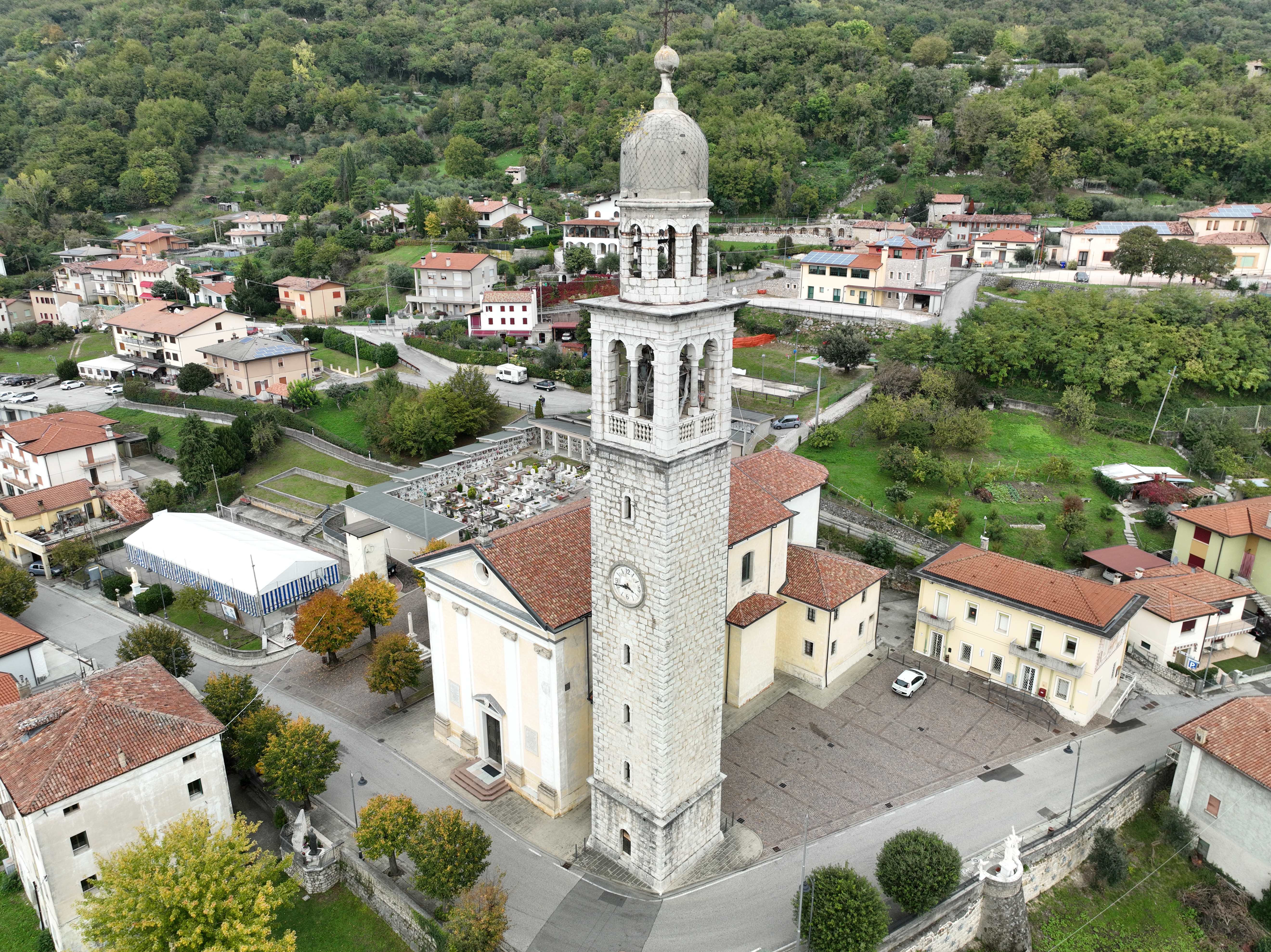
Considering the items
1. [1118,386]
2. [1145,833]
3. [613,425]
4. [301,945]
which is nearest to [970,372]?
[1118,386]

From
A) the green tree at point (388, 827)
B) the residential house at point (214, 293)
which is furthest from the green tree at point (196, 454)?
the residential house at point (214, 293)

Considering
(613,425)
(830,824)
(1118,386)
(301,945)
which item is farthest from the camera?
(1118,386)

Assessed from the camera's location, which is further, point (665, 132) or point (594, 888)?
point (594, 888)

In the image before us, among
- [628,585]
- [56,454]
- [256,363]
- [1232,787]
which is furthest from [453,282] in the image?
[1232,787]

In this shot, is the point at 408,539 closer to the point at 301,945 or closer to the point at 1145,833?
the point at 301,945

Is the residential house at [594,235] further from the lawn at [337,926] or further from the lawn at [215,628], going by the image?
the lawn at [337,926]

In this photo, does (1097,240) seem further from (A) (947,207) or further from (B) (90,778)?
(B) (90,778)
